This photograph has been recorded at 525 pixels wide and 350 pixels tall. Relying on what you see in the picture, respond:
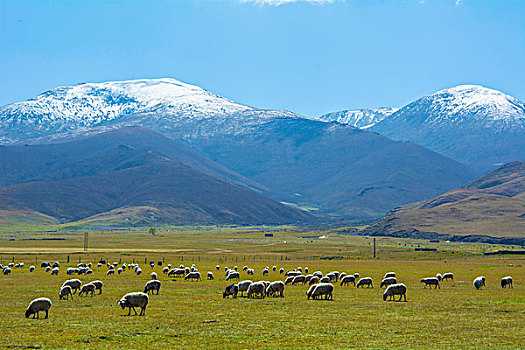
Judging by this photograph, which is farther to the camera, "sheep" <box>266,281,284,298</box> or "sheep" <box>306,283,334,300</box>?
"sheep" <box>266,281,284,298</box>

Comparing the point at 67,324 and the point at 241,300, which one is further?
the point at 241,300

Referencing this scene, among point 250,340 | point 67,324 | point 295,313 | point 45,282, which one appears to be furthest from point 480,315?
point 45,282

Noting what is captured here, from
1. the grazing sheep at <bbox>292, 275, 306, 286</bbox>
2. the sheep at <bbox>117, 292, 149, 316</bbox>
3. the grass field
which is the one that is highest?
the sheep at <bbox>117, 292, 149, 316</bbox>

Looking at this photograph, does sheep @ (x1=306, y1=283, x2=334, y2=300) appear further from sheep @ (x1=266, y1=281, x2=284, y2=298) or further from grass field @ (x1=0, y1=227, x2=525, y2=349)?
sheep @ (x1=266, y1=281, x2=284, y2=298)

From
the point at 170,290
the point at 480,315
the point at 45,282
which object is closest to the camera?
the point at 480,315

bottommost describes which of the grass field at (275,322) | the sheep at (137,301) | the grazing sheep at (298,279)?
the grass field at (275,322)

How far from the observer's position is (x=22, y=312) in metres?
32.8

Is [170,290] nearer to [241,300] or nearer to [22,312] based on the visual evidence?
[241,300]

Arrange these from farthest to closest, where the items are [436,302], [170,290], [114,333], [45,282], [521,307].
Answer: [45,282] → [170,290] → [436,302] → [521,307] → [114,333]

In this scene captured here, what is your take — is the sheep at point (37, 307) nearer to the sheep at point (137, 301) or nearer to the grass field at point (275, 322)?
the grass field at point (275, 322)

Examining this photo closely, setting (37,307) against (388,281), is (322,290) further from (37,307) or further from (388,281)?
(37,307)

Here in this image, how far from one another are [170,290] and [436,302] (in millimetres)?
19479

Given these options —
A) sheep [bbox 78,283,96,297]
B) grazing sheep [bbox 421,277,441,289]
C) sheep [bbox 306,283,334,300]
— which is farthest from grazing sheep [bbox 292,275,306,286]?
sheep [bbox 78,283,96,297]

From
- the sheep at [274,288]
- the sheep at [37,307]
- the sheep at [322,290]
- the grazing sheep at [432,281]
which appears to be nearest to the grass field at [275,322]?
the sheep at [37,307]
